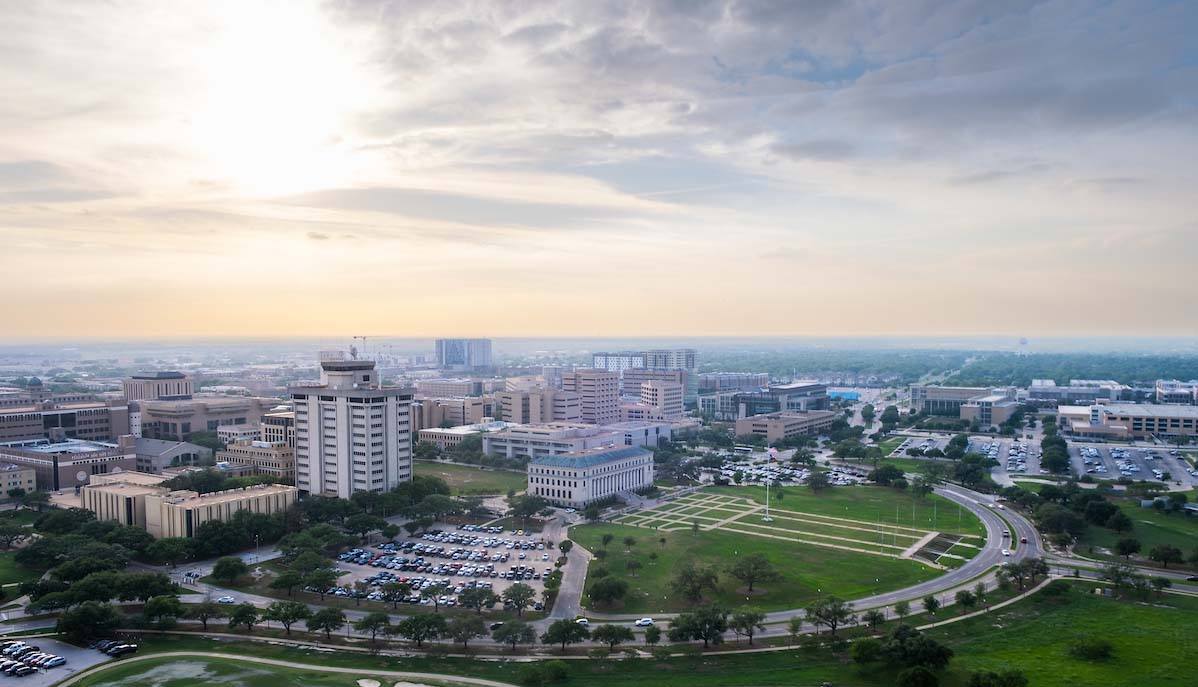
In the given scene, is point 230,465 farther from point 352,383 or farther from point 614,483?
point 614,483

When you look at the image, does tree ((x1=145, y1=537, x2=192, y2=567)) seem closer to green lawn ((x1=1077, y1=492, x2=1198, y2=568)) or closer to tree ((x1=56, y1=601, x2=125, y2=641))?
tree ((x1=56, y1=601, x2=125, y2=641))

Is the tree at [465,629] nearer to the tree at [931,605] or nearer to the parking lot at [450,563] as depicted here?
the parking lot at [450,563]

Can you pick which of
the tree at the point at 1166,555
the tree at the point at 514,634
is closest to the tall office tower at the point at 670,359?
the tree at the point at 1166,555

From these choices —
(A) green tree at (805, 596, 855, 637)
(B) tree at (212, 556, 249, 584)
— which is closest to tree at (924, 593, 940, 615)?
(A) green tree at (805, 596, 855, 637)

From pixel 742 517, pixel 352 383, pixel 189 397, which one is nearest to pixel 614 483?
pixel 742 517

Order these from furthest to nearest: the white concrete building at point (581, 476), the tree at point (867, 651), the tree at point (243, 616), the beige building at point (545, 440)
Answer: the beige building at point (545, 440), the white concrete building at point (581, 476), the tree at point (243, 616), the tree at point (867, 651)
